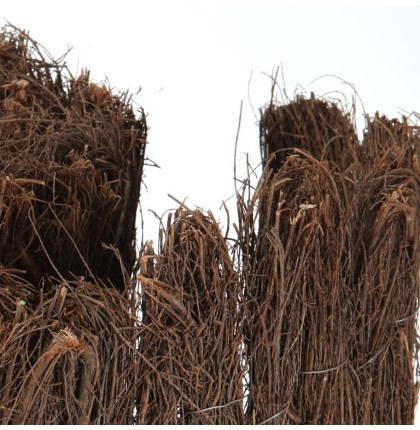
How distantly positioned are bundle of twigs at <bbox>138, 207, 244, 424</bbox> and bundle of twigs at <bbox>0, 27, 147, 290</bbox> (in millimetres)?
339

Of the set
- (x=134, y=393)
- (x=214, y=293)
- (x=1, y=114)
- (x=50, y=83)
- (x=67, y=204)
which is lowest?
(x=134, y=393)

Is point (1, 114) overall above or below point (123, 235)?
above

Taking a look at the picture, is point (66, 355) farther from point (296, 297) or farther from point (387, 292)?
point (387, 292)

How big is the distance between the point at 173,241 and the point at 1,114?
1142 mm

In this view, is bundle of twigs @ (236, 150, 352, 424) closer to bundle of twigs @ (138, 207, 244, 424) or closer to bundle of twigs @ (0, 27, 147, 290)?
bundle of twigs @ (138, 207, 244, 424)

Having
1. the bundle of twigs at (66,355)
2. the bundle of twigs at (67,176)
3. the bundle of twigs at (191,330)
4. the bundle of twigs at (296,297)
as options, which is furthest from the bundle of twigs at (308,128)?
the bundle of twigs at (66,355)

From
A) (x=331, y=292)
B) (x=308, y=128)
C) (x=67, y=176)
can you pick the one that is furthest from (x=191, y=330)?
(x=308, y=128)

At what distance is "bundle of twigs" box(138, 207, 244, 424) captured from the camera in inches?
78.7

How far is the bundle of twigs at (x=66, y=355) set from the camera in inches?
74.9

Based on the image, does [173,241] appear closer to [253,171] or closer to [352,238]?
[253,171]

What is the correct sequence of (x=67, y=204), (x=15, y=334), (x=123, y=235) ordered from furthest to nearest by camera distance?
(x=123, y=235)
(x=67, y=204)
(x=15, y=334)

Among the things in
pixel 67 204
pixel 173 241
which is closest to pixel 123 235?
pixel 67 204

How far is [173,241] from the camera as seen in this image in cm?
203

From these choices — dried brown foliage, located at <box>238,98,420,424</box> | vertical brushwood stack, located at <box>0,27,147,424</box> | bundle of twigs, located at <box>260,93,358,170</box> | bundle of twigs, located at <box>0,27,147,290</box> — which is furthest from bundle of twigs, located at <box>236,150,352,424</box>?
bundle of twigs, located at <box>260,93,358,170</box>
